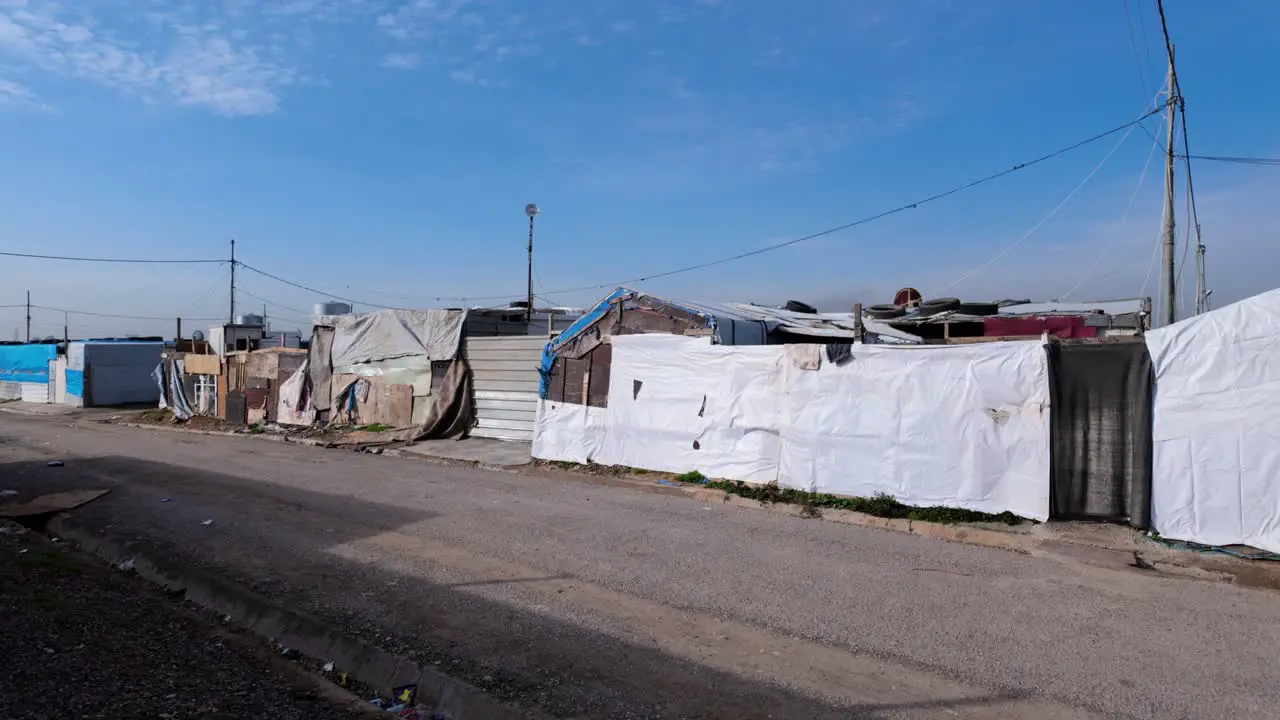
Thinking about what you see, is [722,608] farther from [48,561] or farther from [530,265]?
[530,265]

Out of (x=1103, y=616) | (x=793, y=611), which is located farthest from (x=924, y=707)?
(x=1103, y=616)

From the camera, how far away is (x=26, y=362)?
131 ft

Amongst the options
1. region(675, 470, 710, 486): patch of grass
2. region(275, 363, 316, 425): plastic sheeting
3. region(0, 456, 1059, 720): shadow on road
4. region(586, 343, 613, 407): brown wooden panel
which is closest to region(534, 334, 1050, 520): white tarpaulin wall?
region(675, 470, 710, 486): patch of grass

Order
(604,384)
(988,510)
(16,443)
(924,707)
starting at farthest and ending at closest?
1. (16,443)
2. (604,384)
3. (988,510)
4. (924,707)

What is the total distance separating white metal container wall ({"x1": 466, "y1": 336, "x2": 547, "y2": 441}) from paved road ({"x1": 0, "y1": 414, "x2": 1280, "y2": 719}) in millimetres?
7082

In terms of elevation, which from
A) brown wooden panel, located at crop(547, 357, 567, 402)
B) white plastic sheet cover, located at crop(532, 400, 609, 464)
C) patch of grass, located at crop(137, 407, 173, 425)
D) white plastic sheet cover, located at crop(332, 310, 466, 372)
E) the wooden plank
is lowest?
patch of grass, located at crop(137, 407, 173, 425)

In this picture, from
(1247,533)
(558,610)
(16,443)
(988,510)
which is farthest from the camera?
(16,443)

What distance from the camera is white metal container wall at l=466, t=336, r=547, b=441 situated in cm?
1855

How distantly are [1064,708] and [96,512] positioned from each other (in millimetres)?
11191

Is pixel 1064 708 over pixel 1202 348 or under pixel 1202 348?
under

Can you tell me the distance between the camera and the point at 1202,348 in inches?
334

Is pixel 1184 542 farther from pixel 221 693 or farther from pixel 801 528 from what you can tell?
pixel 221 693

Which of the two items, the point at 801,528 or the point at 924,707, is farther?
the point at 801,528

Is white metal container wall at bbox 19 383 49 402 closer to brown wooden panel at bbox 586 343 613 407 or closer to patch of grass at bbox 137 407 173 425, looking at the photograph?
patch of grass at bbox 137 407 173 425
